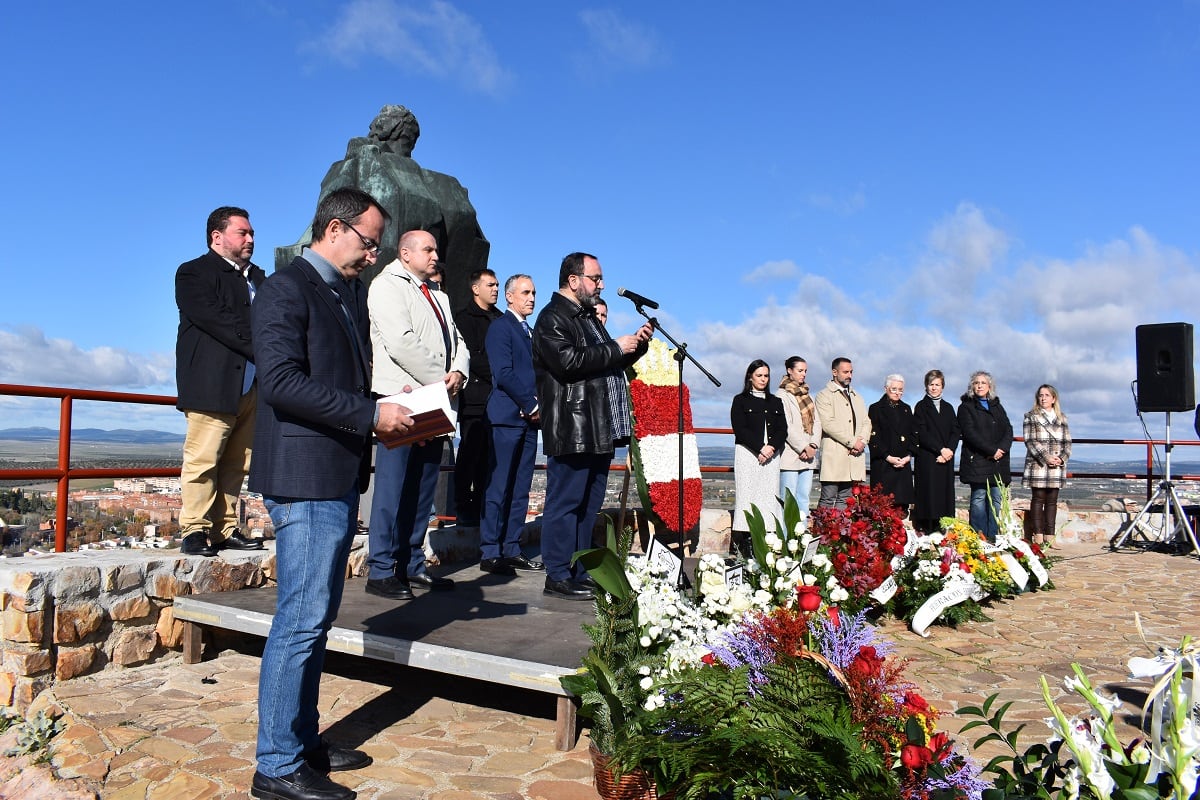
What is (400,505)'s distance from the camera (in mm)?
4676

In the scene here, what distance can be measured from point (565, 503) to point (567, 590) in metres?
0.45

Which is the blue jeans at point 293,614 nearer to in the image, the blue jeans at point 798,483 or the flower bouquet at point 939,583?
the flower bouquet at point 939,583

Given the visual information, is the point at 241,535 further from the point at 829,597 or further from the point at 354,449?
the point at 829,597

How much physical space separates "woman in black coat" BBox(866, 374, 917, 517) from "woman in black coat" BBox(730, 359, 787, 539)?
1.49 m

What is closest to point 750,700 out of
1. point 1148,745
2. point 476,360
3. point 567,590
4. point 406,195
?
point 1148,745

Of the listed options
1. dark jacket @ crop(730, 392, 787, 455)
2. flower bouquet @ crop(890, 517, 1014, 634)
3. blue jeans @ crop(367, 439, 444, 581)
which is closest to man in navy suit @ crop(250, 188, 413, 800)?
blue jeans @ crop(367, 439, 444, 581)

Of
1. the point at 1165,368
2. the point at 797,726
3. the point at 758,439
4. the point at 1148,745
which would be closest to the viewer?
the point at 1148,745

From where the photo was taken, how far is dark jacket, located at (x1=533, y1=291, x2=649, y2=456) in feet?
15.2

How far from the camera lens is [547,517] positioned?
15.7ft

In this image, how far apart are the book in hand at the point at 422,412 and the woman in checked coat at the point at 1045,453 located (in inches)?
354

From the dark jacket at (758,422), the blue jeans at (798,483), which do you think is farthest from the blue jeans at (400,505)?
the blue jeans at (798,483)

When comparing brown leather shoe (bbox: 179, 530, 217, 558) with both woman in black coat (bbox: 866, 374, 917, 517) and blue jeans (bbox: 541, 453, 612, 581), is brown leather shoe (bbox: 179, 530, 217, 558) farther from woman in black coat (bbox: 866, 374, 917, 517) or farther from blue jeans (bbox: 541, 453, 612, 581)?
woman in black coat (bbox: 866, 374, 917, 517)

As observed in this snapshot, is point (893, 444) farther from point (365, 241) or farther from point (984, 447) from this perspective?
point (365, 241)

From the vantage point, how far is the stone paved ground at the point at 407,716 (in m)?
3.05
